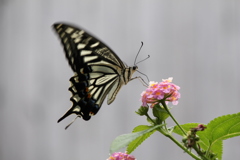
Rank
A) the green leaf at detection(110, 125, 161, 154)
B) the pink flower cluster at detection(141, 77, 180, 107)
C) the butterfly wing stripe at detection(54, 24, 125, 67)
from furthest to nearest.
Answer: the butterfly wing stripe at detection(54, 24, 125, 67) < the pink flower cluster at detection(141, 77, 180, 107) < the green leaf at detection(110, 125, 161, 154)

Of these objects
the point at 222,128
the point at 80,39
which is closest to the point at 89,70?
the point at 80,39

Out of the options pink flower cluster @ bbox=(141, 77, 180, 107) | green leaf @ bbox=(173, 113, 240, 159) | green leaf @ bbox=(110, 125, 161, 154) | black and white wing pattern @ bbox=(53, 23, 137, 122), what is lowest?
green leaf @ bbox=(110, 125, 161, 154)

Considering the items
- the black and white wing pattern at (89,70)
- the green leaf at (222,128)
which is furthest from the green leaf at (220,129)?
the black and white wing pattern at (89,70)

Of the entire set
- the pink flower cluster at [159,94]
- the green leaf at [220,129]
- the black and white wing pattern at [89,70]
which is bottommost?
the green leaf at [220,129]

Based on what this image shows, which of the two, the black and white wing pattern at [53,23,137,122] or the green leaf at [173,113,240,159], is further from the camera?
the black and white wing pattern at [53,23,137,122]

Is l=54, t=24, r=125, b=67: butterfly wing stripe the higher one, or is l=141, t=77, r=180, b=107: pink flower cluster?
l=54, t=24, r=125, b=67: butterfly wing stripe

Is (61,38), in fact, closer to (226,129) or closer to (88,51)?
(88,51)

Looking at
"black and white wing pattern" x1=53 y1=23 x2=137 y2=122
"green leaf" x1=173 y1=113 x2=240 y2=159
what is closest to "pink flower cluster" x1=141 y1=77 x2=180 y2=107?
"green leaf" x1=173 y1=113 x2=240 y2=159

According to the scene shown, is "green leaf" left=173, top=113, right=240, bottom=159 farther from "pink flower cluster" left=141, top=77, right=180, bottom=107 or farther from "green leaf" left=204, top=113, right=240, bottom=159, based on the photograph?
"pink flower cluster" left=141, top=77, right=180, bottom=107

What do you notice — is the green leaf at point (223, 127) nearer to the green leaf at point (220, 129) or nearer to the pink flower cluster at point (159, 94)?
the green leaf at point (220, 129)
